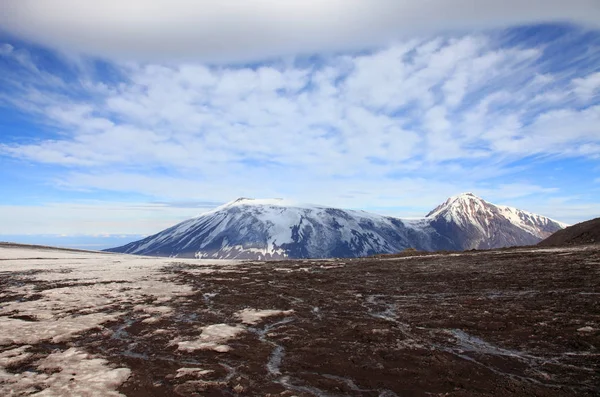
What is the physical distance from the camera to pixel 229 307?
63.3ft

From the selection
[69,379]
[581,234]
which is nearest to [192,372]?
[69,379]

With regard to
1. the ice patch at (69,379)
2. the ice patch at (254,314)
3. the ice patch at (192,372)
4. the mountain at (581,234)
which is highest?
the mountain at (581,234)

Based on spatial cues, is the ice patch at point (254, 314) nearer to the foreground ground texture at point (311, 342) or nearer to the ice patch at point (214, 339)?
the foreground ground texture at point (311, 342)

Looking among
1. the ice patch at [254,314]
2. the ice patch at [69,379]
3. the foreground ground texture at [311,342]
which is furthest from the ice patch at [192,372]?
the ice patch at [254,314]

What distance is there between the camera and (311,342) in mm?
12586

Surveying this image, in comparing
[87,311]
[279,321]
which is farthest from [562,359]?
[87,311]

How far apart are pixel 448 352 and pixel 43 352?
13479 mm

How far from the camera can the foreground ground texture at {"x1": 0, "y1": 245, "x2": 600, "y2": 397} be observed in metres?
8.94

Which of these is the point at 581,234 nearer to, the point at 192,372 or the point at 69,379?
the point at 192,372

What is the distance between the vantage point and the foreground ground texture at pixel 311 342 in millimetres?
8938

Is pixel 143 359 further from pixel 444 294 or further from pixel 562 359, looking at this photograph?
pixel 444 294

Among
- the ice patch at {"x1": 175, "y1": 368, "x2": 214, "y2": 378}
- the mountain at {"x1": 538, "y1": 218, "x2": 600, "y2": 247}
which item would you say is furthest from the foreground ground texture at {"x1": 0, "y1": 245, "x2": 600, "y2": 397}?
the mountain at {"x1": 538, "y1": 218, "x2": 600, "y2": 247}

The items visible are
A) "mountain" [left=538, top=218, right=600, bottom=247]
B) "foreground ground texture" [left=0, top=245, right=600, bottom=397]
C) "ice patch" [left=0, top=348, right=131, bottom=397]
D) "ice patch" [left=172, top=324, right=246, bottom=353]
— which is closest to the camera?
"ice patch" [left=0, top=348, right=131, bottom=397]

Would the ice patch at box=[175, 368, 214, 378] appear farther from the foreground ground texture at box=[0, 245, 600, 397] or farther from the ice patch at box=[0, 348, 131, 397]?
the ice patch at box=[0, 348, 131, 397]
